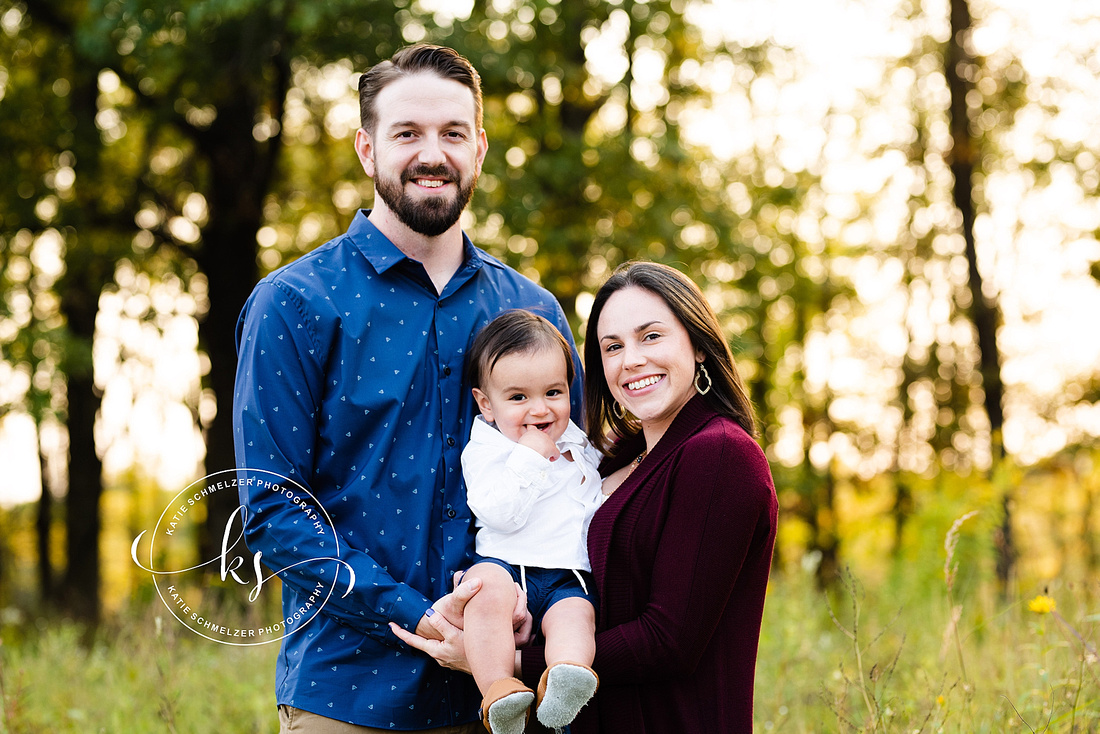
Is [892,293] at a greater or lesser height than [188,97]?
lesser

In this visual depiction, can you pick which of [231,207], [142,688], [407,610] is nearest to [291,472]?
[407,610]

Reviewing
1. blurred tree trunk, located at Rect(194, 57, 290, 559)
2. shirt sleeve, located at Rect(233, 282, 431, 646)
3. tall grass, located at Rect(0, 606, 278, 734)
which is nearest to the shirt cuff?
shirt sleeve, located at Rect(233, 282, 431, 646)

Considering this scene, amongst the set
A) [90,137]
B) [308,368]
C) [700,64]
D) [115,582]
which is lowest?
Result: [115,582]

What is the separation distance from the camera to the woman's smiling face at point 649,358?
2.54 meters

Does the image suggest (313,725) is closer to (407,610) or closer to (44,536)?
(407,610)

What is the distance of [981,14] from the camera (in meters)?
13.0

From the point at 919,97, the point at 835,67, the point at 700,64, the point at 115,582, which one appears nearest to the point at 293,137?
the point at 700,64

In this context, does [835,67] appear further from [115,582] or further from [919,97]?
[115,582]

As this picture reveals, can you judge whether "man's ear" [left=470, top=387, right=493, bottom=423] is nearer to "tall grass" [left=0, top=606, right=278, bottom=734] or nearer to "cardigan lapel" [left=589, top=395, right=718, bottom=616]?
"cardigan lapel" [left=589, top=395, right=718, bottom=616]

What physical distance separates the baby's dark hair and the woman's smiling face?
23 cm

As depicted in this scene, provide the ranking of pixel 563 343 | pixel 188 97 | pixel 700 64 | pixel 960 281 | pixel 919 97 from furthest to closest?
1. pixel 960 281
2. pixel 919 97
3. pixel 700 64
4. pixel 188 97
5. pixel 563 343

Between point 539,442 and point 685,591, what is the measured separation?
2.27ft

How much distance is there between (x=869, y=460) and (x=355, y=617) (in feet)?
54.0

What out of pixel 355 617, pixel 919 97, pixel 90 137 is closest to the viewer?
pixel 355 617
